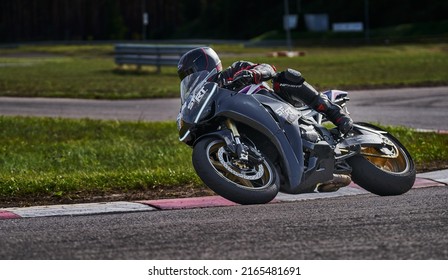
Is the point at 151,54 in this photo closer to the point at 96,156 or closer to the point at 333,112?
the point at 96,156

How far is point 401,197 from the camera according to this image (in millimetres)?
9133

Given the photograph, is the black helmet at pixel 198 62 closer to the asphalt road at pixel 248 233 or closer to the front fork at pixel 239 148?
the front fork at pixel 239 148

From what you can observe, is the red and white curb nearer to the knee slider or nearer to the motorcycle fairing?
the motorcycle fairing

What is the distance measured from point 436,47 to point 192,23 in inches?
1877

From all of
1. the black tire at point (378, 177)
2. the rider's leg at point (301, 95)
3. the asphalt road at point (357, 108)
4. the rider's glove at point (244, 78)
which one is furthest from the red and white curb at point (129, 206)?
the asphalt road at point (357, 108)

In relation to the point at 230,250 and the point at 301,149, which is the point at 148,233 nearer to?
the point at 230,250

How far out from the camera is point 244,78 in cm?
877

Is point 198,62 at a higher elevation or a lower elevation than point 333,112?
higher

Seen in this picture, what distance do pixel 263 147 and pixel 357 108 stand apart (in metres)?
13.1

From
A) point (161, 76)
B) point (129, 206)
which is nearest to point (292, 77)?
point (129, 206)

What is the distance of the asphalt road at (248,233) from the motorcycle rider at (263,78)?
3.29 feet

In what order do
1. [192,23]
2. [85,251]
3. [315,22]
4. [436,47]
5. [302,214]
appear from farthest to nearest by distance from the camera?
[192,23], [315,22], [436,47], [302,214], [85,251]

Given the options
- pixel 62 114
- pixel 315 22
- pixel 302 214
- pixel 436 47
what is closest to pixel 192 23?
pixel 315 22

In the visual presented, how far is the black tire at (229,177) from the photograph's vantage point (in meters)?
8.30
